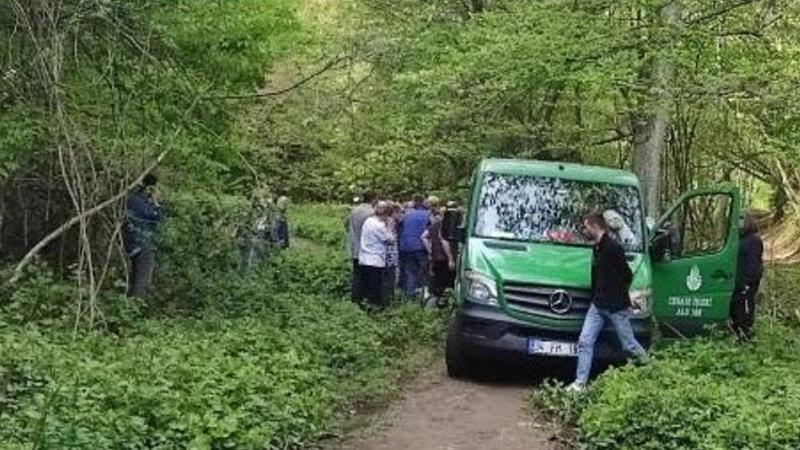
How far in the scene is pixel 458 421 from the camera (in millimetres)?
11141

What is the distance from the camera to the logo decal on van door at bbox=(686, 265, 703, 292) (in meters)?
14.5

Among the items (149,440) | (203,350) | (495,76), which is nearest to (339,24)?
(495,76)

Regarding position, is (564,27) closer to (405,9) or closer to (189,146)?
(189,146)

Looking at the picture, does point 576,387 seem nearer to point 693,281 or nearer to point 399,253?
point 693,281

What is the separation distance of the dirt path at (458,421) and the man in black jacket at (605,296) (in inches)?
31.9

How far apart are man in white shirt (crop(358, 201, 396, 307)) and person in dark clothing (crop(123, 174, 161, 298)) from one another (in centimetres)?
310

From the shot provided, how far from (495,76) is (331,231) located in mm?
20586

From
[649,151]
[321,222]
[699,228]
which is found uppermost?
[649,151]

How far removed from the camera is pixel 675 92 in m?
17.5

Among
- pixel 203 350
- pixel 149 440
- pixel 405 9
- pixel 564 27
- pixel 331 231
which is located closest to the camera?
pixel 149 440

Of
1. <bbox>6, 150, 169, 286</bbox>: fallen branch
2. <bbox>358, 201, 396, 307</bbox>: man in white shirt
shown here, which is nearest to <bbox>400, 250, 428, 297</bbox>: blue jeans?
<bbox>358, 201, 396, 307</bbox>: man in white shirt

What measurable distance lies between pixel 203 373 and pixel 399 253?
10.2 metres

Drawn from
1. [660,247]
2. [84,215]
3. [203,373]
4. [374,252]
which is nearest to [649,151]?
[374,252]

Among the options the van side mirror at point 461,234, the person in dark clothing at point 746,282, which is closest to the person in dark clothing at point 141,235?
the van side mirror at point 461,234
